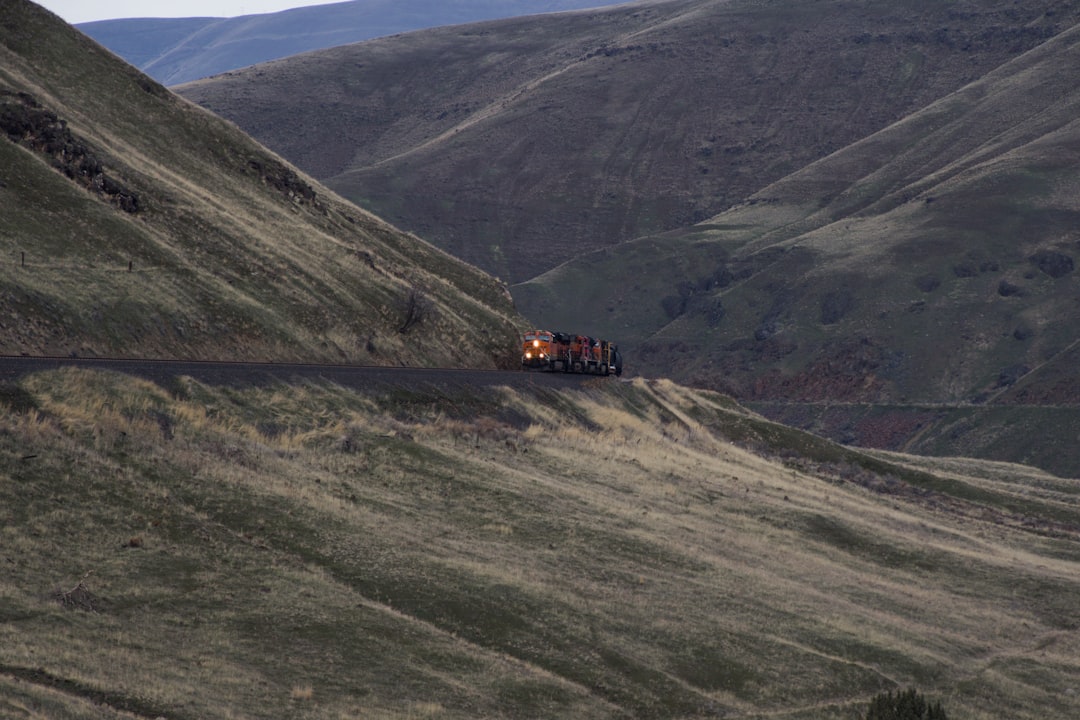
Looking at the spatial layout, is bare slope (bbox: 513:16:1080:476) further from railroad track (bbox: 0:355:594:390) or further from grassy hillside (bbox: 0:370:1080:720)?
grassy hillside (bbox: 0:370:1080:720)

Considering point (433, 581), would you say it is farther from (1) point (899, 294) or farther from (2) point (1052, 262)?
(2) point (1052, 262)

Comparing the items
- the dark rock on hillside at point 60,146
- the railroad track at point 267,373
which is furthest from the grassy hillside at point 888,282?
the dark rock on hillside at point 60,146

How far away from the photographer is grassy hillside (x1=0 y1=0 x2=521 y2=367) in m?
44.6

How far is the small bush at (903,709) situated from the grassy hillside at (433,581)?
1819 mm

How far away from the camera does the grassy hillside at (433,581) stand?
20.3 metres

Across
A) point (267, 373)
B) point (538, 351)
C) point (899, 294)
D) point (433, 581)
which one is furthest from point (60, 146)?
point (899, 294)

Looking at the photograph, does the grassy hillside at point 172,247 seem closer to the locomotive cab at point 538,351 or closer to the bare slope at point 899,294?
the locomotive cab at point 538,351

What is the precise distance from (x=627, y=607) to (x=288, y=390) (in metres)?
16.6

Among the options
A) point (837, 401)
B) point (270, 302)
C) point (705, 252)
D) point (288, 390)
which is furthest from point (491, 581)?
point (705, 252)

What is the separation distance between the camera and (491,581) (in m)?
26.9

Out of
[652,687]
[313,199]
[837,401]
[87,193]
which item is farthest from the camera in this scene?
[837,401]

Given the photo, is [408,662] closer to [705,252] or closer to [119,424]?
[119,424]

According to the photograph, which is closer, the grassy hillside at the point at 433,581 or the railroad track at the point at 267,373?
the grassy hillside at the point at 433,581

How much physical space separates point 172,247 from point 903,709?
135ft
